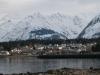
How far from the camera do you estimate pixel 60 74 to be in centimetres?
6844

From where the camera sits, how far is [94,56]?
553 ft

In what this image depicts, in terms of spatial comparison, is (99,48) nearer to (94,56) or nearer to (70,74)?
(94,56)

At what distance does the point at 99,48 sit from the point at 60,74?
127 metres

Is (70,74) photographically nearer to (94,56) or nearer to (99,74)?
(99,74)

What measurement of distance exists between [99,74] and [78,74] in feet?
11.7

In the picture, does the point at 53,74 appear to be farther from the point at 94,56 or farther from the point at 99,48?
the point at 99,48

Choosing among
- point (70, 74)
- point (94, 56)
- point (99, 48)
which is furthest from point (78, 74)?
point (99, 48)

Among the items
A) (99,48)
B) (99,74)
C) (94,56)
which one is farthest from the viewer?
(99,48)

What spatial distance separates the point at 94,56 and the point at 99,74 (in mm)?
102648

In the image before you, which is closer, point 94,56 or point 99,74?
point 99,74

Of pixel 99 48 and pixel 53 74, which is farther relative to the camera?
pixel 99 48

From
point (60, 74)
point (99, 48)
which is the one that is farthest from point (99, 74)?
point (99, 48)

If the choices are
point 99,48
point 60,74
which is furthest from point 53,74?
point 99,48

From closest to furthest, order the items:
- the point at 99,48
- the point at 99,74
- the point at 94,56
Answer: the point at 99,74, the point at 94,56, the point at 99,48
